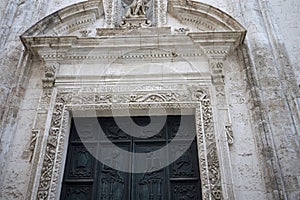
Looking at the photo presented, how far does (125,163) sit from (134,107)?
31.7 inches

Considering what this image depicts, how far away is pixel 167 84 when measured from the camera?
527 cm

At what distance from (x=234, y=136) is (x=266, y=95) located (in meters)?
0.74

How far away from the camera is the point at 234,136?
15.6 feet

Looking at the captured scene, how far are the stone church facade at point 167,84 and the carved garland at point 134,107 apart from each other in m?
0.01

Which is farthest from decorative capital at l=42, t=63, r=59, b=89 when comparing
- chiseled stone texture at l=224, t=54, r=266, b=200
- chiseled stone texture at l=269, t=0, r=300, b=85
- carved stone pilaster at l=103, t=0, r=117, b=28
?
chiseled stone texture at l=269, t=0, r=300, b=85

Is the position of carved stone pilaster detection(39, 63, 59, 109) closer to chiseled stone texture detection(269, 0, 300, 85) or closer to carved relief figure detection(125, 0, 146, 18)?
carved relief figure detection(125, 0, 146, 18)

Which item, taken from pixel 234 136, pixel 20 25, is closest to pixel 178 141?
pixel 234 136

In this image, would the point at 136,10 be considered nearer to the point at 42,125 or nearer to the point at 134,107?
the point at 134,107

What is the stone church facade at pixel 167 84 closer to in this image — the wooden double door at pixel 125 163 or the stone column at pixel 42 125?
the stone column at pixel 42 125

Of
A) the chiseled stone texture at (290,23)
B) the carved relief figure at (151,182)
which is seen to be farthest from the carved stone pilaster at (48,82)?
the chiseled stone texture at (290,23)

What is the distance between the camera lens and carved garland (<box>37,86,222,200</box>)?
435cm

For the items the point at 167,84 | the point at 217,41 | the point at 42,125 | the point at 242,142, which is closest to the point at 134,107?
the point at 167,84

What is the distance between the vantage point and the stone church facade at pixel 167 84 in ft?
14.6

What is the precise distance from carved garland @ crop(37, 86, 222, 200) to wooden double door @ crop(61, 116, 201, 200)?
239 mm
